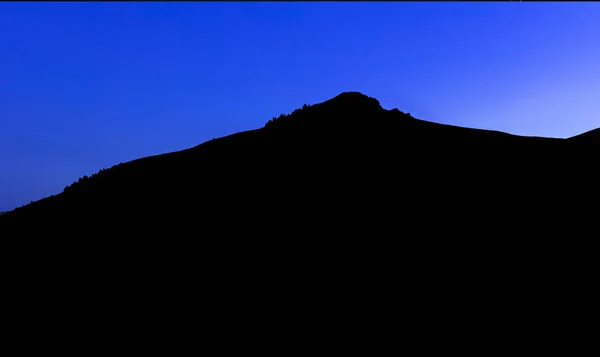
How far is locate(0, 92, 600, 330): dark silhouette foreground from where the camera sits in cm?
1505

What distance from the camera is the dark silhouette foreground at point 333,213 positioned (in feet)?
49.4

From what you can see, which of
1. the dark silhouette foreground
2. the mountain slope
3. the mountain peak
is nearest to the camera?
the dark silhouette foreground

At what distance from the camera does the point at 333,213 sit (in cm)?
1766

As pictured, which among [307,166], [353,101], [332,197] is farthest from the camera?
[353,101]

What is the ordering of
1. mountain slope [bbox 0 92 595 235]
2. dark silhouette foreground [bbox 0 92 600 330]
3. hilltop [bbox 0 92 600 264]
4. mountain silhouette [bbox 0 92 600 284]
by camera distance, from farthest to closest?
mountain slope [bbox 0 92 595 235] < hilltop [bbox 0 92 600 264] < mountain silhouette [bbox 0 92 600 284] < dark silhouette foreground [bbox 0 92 600 330]

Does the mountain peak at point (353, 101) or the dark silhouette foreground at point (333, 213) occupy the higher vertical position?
the mountain peak at point (353, 101)

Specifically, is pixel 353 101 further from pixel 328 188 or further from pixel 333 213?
pixel 333 213

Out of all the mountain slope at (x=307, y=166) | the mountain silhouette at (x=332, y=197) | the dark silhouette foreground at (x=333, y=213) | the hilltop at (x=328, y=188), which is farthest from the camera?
the mountain slope at (x=307, y=166)

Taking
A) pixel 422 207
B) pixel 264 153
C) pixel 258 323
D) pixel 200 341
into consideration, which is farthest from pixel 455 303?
pixel 264 153

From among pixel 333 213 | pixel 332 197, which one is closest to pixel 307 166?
pixel 332 197

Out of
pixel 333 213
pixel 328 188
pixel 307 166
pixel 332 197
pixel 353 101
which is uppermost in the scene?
pixel 353 101

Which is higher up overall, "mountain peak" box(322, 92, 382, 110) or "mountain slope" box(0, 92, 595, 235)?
"mountain peak" box(322, 92, 382, 110)

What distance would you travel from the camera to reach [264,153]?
2281 centimetres

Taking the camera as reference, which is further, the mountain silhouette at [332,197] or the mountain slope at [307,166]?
the mountain slope at [307,166]
